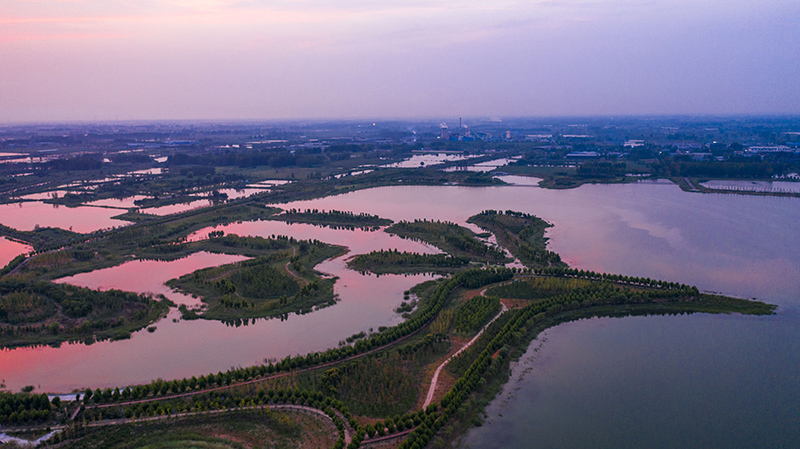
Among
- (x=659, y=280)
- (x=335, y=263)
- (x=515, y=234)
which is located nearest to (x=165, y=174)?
(x=335, y=263)

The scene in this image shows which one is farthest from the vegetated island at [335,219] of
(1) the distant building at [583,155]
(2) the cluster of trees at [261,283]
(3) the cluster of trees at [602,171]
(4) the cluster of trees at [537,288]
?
(1) the distant building at [583,155]

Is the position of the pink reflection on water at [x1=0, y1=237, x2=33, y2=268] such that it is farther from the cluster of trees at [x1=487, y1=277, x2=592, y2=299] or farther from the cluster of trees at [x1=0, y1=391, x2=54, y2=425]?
the cluster of trees at [x1=487, y1=277, x2=592, y2=299]

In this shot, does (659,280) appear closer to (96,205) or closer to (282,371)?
(282,371)

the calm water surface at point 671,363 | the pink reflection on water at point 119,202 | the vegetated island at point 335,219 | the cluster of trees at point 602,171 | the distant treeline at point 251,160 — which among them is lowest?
the calm water surface at point 671,363

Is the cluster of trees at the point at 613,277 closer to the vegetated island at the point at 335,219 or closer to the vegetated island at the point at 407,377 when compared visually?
the vegetated island at the point at 407,377

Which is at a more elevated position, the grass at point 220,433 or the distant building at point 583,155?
the distant building at point 583,155

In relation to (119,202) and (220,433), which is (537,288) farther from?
(119,202)

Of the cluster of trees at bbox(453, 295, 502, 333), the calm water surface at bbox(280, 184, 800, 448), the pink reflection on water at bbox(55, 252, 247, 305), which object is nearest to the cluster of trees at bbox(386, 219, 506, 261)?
the calm water surface at bbox(280, 184, 800, 448)
